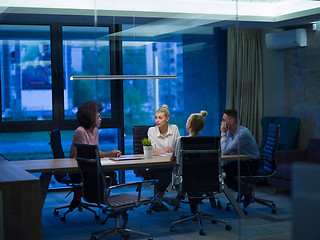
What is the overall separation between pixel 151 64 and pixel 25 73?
2536 millimetres

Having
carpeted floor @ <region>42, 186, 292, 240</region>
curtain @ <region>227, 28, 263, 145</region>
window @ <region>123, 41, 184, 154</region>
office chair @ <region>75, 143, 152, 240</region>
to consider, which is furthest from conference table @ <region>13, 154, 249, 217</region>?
curtain @ <region>227, 28, 263, 145</region>

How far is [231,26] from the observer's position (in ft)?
12.5

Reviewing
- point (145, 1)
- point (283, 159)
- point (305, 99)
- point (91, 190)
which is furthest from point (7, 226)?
point (145, 1)

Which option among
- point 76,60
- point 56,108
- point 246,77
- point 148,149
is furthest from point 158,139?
point 246,77

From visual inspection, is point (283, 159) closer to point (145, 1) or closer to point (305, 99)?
point (305, 99)

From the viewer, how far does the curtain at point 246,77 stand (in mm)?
3400

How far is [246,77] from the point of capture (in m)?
3.54

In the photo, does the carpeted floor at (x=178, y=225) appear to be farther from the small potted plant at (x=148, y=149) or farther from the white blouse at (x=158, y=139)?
the white blouse at (x=158, y=139)

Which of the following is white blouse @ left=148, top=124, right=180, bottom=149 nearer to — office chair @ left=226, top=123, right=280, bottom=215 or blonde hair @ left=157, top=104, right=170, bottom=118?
blonde hair @ left=157, top=104, right=170, bottom=118

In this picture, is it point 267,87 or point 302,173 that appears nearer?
point 302,173

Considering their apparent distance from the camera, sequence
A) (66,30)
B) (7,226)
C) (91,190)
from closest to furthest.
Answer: (7,226)
(91,190)
(66,30)

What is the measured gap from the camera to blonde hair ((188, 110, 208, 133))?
4441 mm

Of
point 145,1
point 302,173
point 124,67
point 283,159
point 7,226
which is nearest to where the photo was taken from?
point 302,173

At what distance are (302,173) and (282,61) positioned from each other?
84 cm
